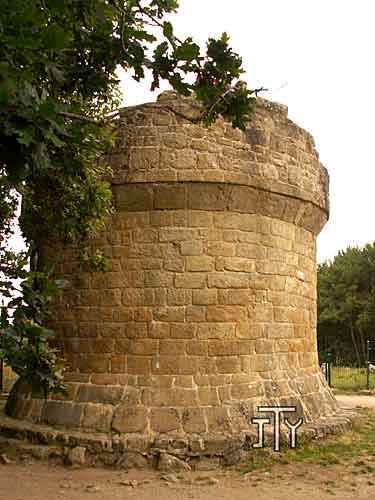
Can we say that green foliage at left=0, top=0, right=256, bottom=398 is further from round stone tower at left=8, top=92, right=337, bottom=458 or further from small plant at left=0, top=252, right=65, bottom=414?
round stone tower at left=8, top=92, right=337, bottom=458

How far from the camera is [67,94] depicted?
613 cm

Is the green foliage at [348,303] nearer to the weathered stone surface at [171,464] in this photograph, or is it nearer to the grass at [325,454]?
the grass at [325,454]

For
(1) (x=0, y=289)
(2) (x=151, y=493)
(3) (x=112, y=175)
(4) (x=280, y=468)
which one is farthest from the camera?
(3) (x=112, y=175)

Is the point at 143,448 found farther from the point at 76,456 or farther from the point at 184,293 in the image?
the point at 184,293

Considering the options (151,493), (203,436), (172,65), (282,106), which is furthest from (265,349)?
(172,65)

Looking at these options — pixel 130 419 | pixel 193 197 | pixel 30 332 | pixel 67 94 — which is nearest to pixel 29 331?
pixel 30 332

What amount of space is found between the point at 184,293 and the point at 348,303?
103 feet

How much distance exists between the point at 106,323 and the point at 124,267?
783 mm

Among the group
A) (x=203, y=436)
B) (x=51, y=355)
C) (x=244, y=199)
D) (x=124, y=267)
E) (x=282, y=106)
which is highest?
(x=282, y=106)

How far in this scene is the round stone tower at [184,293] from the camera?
774 centimetres

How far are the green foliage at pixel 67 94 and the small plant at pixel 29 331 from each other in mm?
13

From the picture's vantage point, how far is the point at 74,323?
8.35m

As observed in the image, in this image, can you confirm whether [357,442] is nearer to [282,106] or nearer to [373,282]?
[282,106]

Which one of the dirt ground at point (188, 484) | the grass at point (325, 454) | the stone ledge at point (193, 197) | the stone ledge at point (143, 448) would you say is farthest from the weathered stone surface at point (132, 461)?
the stone ledge at point (193, 197)
